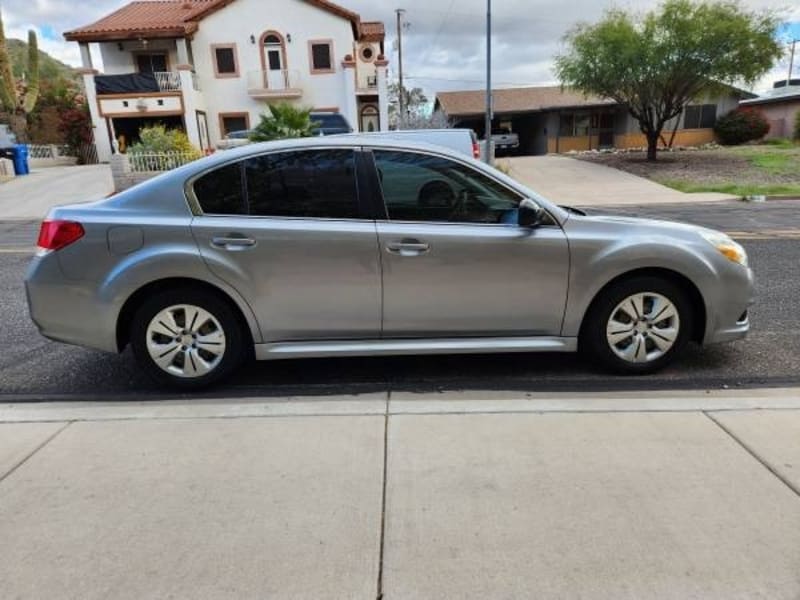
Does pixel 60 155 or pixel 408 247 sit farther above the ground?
pixel 408 247

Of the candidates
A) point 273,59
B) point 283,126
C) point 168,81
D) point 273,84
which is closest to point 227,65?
point 273,59

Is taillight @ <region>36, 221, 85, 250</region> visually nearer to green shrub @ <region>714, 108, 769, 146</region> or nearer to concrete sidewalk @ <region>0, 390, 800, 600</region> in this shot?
concrete sidewalk @ <region>0, 390, 800, 600</region>

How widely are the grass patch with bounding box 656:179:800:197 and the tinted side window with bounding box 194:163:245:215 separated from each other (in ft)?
54.1

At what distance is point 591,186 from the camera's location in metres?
20.6

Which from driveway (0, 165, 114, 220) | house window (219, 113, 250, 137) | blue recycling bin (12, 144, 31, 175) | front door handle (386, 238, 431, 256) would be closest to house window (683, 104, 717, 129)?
house window (219, 113, 250, 137)

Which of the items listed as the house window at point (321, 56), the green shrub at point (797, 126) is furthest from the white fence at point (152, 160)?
the green shrub at point (797, 126)

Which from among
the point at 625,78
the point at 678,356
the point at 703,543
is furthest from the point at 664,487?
the point at 625,78

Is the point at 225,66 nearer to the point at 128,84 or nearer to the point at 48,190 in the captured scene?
the point at 128,84

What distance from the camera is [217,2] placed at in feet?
92.6

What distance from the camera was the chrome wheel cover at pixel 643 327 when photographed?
4145mm

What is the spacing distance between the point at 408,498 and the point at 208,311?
1.93m

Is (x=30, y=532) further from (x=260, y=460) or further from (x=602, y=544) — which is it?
(x=602, y=544)

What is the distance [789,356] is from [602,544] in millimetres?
2956

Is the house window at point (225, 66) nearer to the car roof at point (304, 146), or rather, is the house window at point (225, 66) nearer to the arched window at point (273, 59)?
the arched window at point (273, 59)
